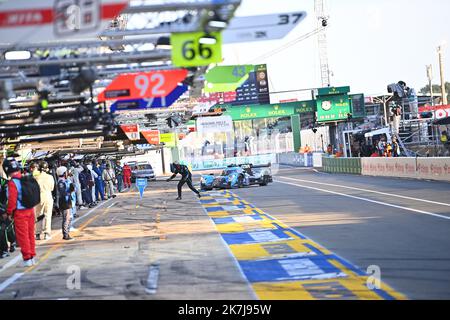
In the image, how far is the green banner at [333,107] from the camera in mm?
55750

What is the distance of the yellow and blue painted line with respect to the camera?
8.91 meters

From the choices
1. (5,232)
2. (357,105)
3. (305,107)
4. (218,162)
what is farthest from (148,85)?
(218,162)

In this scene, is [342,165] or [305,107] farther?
[305,107]

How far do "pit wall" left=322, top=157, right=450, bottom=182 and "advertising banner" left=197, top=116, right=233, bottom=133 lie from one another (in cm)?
874

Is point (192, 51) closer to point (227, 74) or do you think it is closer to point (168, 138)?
point (227, 74)

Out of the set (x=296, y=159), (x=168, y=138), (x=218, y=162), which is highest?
(x=168, y=138)

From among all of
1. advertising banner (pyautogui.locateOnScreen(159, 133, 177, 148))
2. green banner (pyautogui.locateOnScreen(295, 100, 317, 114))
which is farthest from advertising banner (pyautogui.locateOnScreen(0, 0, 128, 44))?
green banner (pyautogui.locateOnScreen(295, 100, 317, 114))

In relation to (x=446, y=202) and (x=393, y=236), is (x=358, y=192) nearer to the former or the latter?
(x=446, y=202)

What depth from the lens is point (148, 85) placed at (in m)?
12.5

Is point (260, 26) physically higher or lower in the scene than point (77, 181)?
higher

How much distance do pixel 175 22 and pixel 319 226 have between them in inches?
300

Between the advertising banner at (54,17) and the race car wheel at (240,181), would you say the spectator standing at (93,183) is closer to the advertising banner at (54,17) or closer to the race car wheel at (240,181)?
the race car wheel at (240,181)

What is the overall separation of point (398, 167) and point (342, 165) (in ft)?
41.9
